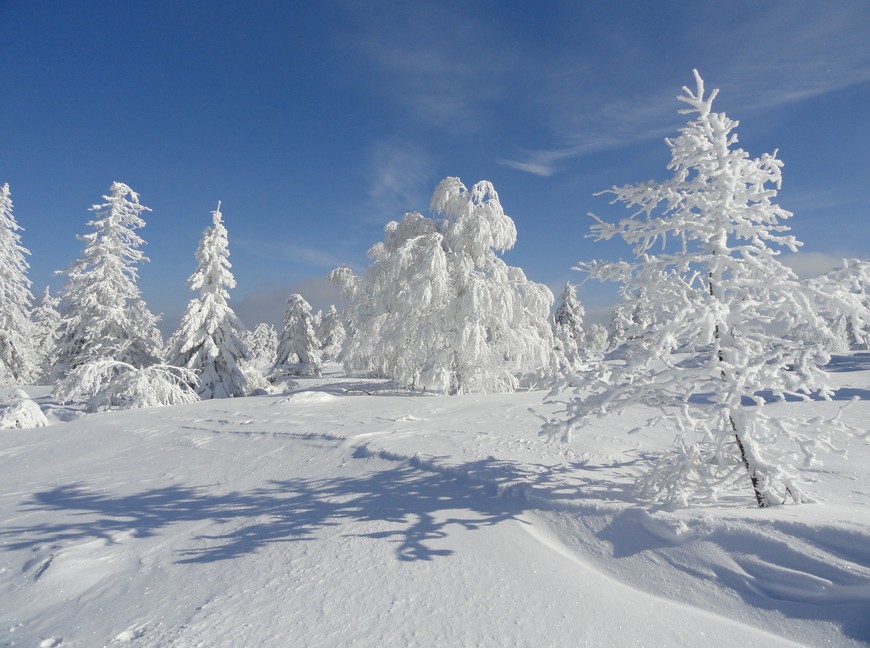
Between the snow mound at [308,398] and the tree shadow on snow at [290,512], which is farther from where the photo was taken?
the snow mound at [308,398]

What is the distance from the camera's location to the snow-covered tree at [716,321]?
13.0ft

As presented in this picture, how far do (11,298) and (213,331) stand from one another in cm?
1316

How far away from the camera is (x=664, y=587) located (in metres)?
3.45

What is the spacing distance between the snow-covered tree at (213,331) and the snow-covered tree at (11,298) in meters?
10.8

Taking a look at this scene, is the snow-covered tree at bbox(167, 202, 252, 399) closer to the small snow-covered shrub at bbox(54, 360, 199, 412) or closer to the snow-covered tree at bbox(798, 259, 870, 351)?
the small snow-covered shrub at bbox(54, 360, 199, 412)

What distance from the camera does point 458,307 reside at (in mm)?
14188

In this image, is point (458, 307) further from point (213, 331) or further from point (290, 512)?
point (213, 331)

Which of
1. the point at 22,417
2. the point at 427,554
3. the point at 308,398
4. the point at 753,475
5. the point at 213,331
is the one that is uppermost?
the point at 213,331

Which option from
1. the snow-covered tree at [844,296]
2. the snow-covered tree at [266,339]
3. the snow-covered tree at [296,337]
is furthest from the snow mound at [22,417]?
the snow-covered tree at [266,339]

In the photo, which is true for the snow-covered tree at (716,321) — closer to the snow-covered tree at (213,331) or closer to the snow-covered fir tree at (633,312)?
the snow-covered fir tree at (633,312)

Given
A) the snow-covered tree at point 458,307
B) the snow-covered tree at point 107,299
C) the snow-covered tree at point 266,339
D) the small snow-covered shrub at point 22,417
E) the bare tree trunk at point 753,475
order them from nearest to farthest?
1. the bare tree trunk at point 753,475
2. the small snow-covered shrub at point 22,417
3. the snow-covered tree at point 458,307
4. the snow-covered tree at point 107,299
5. the snow-covered tree at point 266,339

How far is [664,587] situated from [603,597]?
547 mm

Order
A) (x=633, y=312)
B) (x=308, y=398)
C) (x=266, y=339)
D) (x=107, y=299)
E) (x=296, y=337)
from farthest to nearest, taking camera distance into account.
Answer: (x=266, y=339)
(x=296, y=337)
(x=107, y=299)
(x=308, y=398)
(x=633, y=312)

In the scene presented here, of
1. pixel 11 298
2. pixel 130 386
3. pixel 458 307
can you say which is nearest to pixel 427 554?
pixel 458 307
